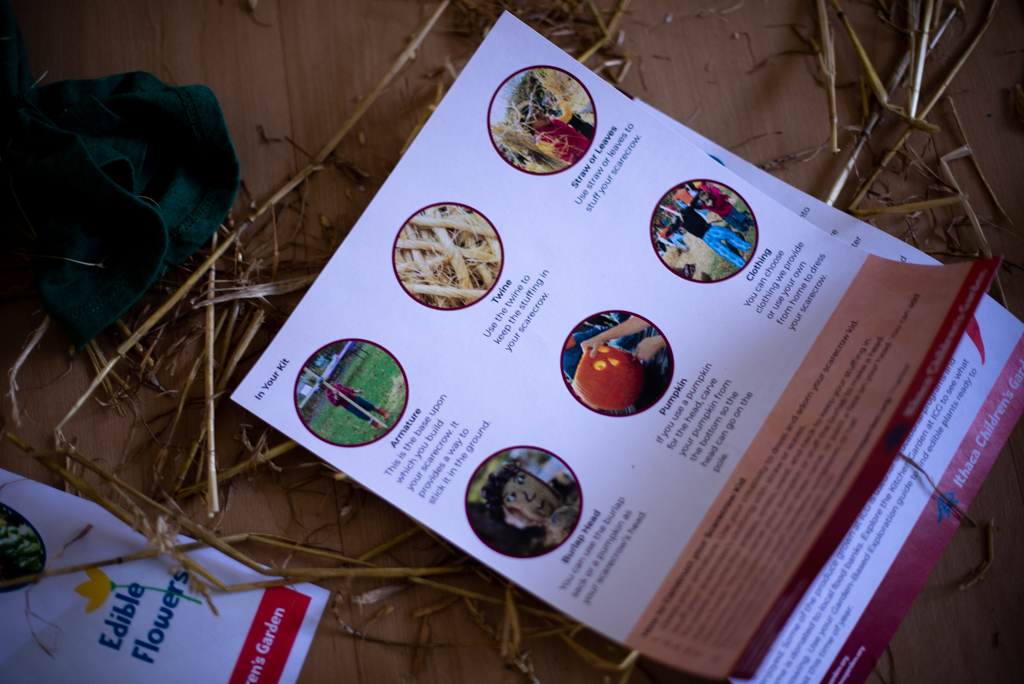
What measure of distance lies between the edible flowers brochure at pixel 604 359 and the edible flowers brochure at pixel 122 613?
0.46ft

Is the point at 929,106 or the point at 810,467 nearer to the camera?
the point at 810,467

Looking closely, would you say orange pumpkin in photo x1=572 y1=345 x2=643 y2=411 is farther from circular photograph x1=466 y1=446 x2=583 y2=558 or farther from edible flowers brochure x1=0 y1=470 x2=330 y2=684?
edible flowers brochure x1=0 y1=470 x2=330 y2=684

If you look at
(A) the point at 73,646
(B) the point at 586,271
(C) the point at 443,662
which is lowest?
(A) the point at 73,646

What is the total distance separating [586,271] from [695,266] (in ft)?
0.31

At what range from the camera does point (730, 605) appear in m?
0.42

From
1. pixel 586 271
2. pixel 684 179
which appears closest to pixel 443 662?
pixel 586 271

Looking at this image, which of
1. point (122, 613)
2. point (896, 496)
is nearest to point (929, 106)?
point (896, 496)

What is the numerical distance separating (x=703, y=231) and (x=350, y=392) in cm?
34

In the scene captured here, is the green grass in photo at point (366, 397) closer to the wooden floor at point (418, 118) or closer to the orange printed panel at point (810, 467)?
the wooden floor at point (418, 118)

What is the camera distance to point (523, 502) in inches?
18.2

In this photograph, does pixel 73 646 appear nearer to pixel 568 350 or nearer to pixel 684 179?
pixel 568 350

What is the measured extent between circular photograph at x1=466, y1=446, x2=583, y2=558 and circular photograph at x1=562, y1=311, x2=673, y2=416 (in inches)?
2.6

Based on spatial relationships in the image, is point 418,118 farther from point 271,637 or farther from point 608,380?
point 271,637

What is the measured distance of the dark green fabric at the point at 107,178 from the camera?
1.52 ft
